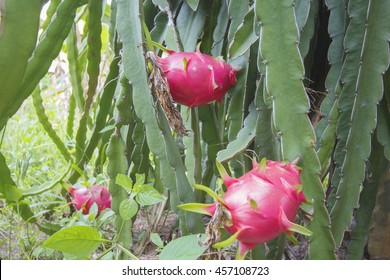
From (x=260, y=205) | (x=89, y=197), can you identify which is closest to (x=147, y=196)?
(x=260, y=205)

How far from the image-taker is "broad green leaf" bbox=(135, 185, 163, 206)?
91 cm

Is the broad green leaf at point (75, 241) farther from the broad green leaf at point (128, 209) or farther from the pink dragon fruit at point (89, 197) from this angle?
the pink dragon fruit at point (89, 197)

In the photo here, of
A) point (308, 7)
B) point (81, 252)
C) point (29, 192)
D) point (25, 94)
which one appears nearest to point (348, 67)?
point (308, 7)

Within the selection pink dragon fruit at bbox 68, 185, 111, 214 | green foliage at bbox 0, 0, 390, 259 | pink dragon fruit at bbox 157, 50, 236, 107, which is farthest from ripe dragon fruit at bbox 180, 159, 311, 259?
pink dragon fruit at bbox 68, 185, 111, 214

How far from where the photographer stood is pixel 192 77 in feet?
2.85

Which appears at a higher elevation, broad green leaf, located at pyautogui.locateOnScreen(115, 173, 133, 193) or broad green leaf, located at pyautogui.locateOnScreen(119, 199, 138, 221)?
broad green leaf, located at pyautogui.locateOnScreen(115, 173, 133, 193)

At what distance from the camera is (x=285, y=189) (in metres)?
0.71

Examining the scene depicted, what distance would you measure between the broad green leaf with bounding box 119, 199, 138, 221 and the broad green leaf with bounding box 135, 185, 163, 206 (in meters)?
0.01

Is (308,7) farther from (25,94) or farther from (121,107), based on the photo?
(25,94)

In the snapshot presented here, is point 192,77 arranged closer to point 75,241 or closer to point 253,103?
point 253,103

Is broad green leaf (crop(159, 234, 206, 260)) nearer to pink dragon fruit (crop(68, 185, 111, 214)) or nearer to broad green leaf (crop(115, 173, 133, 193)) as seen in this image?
broad green leaf (crop(115, 173, 133, 193))

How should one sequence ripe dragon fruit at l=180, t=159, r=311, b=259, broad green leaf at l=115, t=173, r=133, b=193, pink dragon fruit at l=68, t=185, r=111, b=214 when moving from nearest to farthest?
ripe dragon fruit at l=180, t=159, r=311, b=259
broad green leaf at l=115, t=173, r=133, b=193
pink dragon fruit at l=68, t=185, r=111, b=214

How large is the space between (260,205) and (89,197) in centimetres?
72

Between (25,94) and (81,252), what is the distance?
1.45 feet
